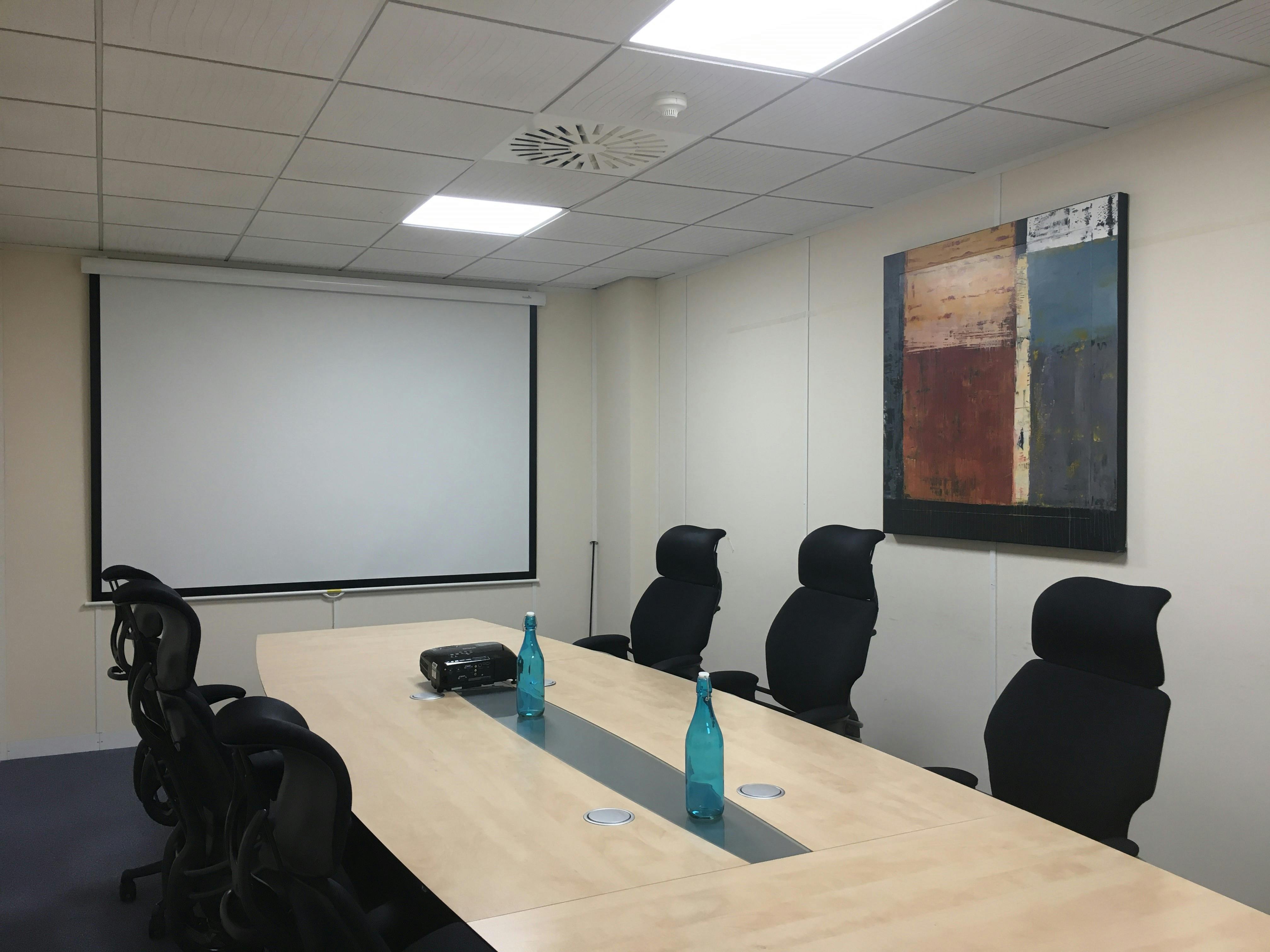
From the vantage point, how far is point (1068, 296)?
380 cm

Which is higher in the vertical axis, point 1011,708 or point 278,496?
point 278,496

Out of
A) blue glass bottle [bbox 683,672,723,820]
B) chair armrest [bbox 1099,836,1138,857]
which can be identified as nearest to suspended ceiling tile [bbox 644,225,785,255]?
blue glass bottle [bbox 683,672,723,820]

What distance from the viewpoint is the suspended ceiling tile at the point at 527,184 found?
413 cm

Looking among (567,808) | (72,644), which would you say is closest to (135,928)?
(567,808)

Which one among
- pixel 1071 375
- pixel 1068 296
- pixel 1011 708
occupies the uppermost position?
pixel 1068 296

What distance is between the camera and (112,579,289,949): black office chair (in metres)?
2.49

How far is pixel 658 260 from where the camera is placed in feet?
20.0

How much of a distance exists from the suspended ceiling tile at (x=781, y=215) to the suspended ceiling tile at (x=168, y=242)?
2.73 m

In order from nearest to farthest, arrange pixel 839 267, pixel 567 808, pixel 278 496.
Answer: pixel 567 808 → pixel 839 267 → pixel 278 496

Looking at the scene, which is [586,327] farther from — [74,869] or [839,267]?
[74,869]

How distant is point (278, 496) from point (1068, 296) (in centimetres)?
475

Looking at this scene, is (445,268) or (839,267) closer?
(839,267)

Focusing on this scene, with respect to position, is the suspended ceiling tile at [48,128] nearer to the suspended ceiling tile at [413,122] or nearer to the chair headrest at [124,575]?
the suspended ceiling tile at [413,122]

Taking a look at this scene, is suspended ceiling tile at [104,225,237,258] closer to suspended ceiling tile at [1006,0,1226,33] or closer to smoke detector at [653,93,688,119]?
smoke detector at [653,93,688,119]
